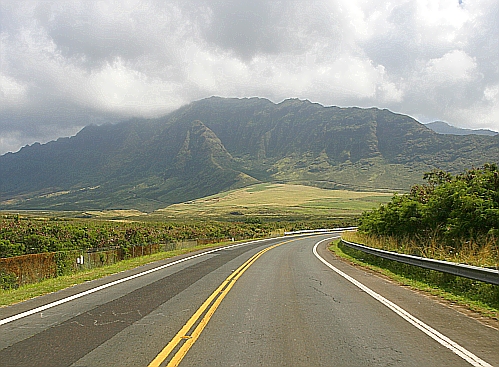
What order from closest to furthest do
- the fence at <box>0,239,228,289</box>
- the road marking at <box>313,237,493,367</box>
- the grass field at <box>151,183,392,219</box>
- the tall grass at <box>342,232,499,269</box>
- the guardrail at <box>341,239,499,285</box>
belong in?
the road marking at <box>313,237,493,367</box>, the guardrail at <box>341,239,499,285</box>, the tall grass at <box>342,232,499,269</box>, the fence at <box>0,239,228,289</box>, the grass field at <box>151,183,392,219</box>

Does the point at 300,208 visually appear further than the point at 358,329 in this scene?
Yes

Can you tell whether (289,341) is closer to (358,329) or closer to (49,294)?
(358,329)

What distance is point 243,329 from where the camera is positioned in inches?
335

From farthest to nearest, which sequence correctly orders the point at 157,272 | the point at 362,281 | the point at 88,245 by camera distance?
Answer: 1. the point at 88,245
2. the point at 157,272
3. the point at 362,281

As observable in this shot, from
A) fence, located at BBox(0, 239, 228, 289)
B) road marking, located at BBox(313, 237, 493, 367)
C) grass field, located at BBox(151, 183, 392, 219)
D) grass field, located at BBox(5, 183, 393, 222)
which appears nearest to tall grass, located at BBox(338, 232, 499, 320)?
road marking, located at BBox(313, 237, 493, 367)

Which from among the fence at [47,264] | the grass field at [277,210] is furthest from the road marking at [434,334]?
the grass field at [277,210]

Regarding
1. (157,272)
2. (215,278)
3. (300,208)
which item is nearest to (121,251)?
(157,272)

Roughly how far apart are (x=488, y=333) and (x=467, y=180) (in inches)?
611

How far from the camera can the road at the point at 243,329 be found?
6715 millimetres

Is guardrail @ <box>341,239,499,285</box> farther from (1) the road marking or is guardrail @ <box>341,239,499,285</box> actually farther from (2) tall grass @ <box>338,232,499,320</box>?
(1) the road marking

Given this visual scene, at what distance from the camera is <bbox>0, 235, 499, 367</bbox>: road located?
264 inches

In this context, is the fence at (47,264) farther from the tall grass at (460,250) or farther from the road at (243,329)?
the tall grass at (460,250)

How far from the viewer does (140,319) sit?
9.38 metres

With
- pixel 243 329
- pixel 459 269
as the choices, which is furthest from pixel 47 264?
pixel 459 269
